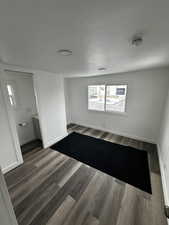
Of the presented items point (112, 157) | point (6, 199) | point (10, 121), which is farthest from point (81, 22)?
point (112, 157)

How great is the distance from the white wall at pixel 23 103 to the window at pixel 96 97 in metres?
2.26

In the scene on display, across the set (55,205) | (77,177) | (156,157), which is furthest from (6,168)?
(156,157)

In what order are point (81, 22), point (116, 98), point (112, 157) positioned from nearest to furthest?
point (81, 22) < point (112, 157) < point (116, 98)

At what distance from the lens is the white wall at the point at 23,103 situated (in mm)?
2904

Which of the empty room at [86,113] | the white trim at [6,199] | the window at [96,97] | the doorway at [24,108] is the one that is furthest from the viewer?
the window at [96,97]

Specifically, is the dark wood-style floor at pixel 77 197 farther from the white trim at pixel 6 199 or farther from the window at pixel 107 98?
the window at pixel 107 98

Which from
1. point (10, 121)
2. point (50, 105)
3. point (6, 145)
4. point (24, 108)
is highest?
point (50, 105)

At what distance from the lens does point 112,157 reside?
2488mm

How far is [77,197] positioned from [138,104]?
2.96 m

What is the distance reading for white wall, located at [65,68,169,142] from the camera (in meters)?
2.72

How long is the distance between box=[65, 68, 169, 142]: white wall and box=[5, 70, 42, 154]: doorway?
2.09m

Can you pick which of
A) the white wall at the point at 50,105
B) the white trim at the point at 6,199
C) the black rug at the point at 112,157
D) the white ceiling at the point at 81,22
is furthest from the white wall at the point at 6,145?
the white trim at the point at 6,199

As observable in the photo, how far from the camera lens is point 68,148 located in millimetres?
2893

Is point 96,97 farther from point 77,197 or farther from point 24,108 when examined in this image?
point 77,197
